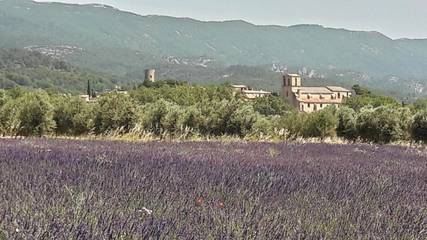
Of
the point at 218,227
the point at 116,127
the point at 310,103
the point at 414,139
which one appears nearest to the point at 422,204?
the point at 218,227

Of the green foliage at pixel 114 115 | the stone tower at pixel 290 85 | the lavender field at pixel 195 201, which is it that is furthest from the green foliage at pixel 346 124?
the stone tower at pixel 290 85

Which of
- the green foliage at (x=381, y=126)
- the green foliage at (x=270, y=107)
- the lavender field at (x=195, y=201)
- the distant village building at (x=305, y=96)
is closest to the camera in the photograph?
the lavender field at (x=195, y=201)

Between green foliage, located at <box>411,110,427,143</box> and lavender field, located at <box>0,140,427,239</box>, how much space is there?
53.6 ft

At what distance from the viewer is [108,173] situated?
16.2 ft

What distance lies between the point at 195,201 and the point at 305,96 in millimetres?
166168

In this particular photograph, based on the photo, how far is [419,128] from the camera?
21.7 m

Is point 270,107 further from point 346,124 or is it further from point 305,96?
point 346,124

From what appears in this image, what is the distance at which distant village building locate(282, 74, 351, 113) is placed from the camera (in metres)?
162

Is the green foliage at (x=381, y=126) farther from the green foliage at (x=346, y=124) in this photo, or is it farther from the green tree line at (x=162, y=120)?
the green foliage at (x=346, y=124)

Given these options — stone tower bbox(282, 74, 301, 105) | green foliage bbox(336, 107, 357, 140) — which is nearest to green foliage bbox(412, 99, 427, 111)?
green foliage bbox(336, 107, 357, 140)

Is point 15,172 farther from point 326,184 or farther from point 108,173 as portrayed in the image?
point 326,184

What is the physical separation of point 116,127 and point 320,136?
26.9ft

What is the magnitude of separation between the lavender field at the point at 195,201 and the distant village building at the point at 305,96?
509 ft

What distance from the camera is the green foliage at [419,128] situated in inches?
846
